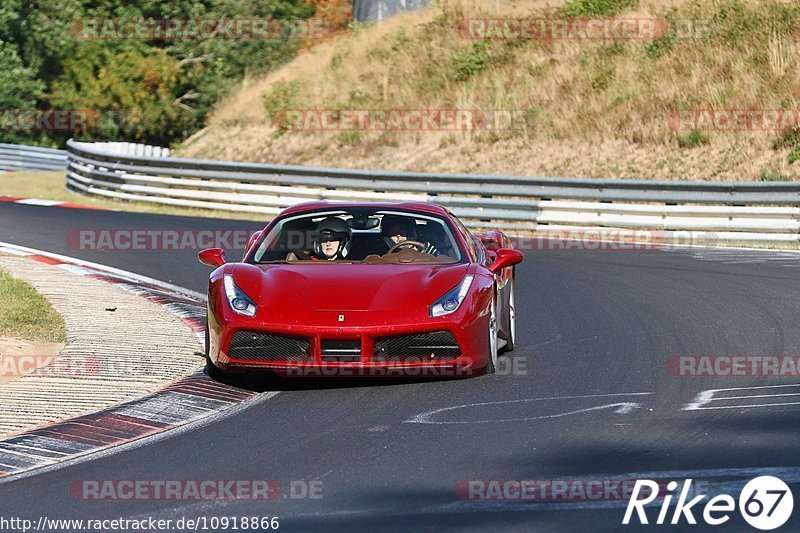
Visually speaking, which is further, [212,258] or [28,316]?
[28,316]

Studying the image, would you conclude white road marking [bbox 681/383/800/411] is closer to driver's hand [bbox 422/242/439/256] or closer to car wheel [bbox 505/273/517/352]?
car wheel [bbox 505/273/517/352]

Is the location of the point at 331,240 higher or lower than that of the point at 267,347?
higher

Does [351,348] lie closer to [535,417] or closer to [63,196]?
[535,417]

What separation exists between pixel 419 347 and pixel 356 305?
504mm

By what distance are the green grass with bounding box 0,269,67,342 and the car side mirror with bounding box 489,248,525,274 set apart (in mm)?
3542

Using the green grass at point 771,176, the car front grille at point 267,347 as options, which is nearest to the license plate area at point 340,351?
the car front grille at point 267,347

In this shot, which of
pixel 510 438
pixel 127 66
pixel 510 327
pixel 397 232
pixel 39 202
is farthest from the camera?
pixel 127 66

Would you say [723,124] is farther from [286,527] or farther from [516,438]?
[286,527]

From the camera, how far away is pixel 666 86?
98.2 feet

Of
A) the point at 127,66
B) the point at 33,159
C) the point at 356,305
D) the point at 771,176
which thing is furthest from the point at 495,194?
the point at 127,66

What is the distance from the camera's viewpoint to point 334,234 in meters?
10.3

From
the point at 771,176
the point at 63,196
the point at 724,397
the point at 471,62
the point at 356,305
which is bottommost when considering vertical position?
the point at 63,196

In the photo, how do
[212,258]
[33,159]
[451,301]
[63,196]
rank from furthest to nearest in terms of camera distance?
[33,159], [63,196], [212,258], [451,301]

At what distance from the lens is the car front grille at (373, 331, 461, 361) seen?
8.95 metres
